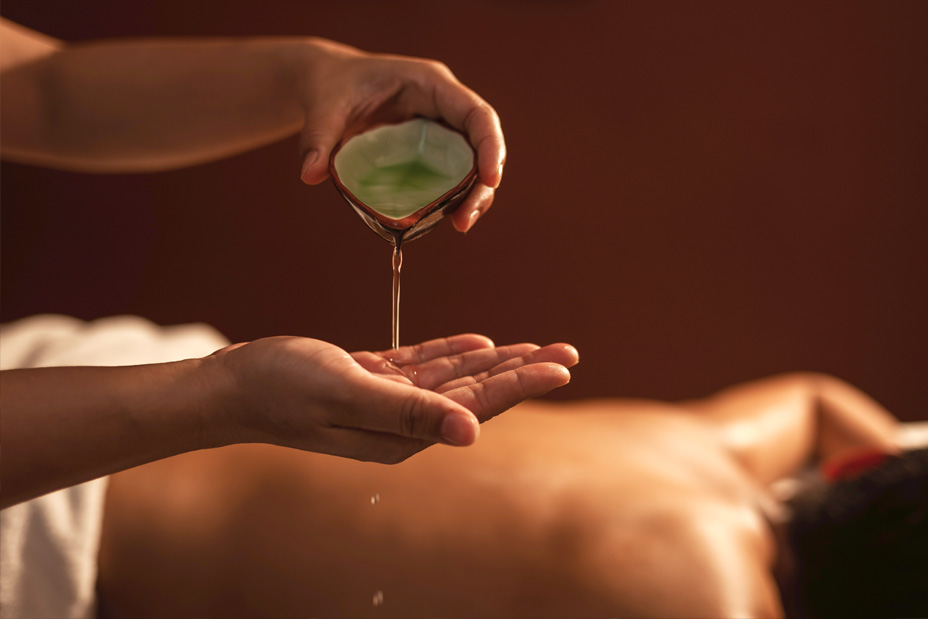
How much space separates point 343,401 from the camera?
536 mm

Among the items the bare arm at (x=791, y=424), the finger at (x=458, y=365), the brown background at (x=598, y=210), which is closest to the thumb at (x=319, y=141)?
the finger at (x=458, y=365)

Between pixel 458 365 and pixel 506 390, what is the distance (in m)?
0.16

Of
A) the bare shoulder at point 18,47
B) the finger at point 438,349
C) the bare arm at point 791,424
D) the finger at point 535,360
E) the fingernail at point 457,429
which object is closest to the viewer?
the fingernail at point 457,429

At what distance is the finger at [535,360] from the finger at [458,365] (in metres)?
0.02

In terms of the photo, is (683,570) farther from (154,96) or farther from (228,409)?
(154,96)

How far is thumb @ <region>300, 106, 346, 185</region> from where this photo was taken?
2.40 feet

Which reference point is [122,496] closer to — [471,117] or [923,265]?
[471,117]

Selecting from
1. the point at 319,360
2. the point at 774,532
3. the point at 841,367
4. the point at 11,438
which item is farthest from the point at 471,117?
the point at 841,367

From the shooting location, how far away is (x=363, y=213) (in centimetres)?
73

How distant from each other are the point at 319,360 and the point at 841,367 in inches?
77.5

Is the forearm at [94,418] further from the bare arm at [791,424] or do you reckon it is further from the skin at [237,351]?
the bare arm at [791,424]

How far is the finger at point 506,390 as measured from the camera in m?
0.59

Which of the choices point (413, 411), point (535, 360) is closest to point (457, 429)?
point (413, 411)

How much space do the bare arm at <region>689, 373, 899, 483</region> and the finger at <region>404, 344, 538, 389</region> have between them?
85 centimetres
